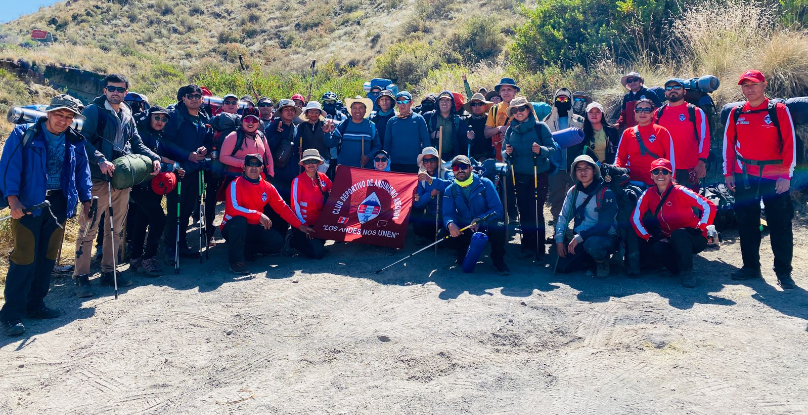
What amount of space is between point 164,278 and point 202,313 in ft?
5.15

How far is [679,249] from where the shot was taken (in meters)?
7.62

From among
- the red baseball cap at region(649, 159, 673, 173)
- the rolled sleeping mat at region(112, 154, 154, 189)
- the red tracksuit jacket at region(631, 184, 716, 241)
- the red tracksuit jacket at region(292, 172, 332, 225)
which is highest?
the rolled sleeping mat at region(112, 154, 154, 189)

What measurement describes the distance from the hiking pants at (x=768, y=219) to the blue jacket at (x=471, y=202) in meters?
2.85

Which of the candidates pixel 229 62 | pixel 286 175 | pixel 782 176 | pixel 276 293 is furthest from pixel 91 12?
pixel 782 176

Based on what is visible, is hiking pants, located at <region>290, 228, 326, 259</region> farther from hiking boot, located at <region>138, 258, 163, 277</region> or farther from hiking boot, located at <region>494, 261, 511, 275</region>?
hiking boot, located at <region>494, 261, 511, 275</region>

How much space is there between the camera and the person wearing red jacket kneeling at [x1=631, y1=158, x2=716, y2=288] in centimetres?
763

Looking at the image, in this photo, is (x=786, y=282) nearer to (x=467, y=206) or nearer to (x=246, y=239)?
(x=467, y=206)

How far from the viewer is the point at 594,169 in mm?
8102

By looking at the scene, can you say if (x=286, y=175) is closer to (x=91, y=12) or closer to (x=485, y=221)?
(x=485, y=221)

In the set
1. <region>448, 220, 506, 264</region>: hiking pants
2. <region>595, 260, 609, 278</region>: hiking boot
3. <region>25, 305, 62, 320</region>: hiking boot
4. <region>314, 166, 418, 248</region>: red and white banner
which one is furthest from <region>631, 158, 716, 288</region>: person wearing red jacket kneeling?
<region>25, 305, 62, 320</region>: hiking boot

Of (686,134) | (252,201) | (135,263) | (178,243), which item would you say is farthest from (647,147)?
(135,263)

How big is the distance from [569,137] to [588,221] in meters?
1.47

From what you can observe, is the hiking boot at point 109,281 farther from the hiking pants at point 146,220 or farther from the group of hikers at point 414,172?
the hiking pants at point 146,220

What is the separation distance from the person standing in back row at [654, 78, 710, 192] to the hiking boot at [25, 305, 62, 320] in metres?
7.64
